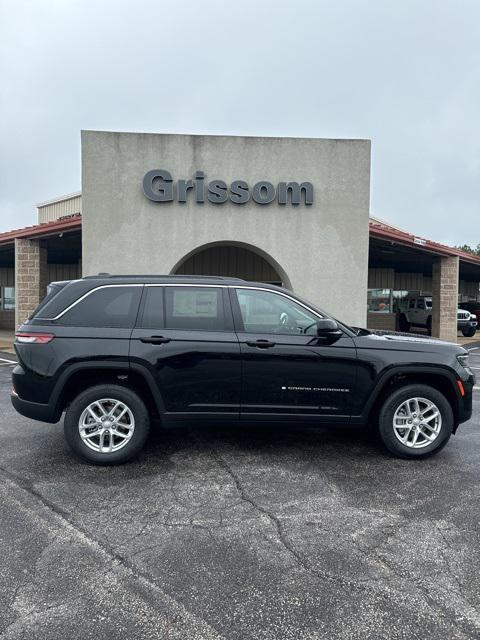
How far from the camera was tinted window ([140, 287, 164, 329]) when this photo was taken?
15.6 ft

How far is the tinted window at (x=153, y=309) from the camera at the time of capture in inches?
187

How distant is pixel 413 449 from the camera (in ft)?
16.0

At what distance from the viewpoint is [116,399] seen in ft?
15.2

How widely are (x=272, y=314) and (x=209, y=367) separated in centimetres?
86

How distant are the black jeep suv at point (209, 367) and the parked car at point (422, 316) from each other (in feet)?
58.9

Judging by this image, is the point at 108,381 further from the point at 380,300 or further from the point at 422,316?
the point at 380,300

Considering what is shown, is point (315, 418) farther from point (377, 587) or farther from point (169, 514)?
point (377, 587)

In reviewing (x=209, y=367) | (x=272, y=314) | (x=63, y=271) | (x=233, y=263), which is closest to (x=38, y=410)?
(x=209, y=367)

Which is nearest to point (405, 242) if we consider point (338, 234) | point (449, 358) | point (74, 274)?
point (338, 234)

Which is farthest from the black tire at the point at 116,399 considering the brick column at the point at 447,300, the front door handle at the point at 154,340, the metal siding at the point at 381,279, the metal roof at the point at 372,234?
the metal siding at the point at 381,279

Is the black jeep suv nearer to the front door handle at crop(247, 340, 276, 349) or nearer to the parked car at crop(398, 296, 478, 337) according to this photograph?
the front door handle at crop(247, 340, 276, 349)

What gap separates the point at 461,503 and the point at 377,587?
5.04 feet

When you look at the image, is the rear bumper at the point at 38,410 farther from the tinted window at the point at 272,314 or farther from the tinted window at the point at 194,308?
the tinted window at the point at 272,314

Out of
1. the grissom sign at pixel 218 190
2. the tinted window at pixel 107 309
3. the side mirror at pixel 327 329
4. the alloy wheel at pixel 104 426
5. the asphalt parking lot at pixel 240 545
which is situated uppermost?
the grissom sign at pixel 218 190
